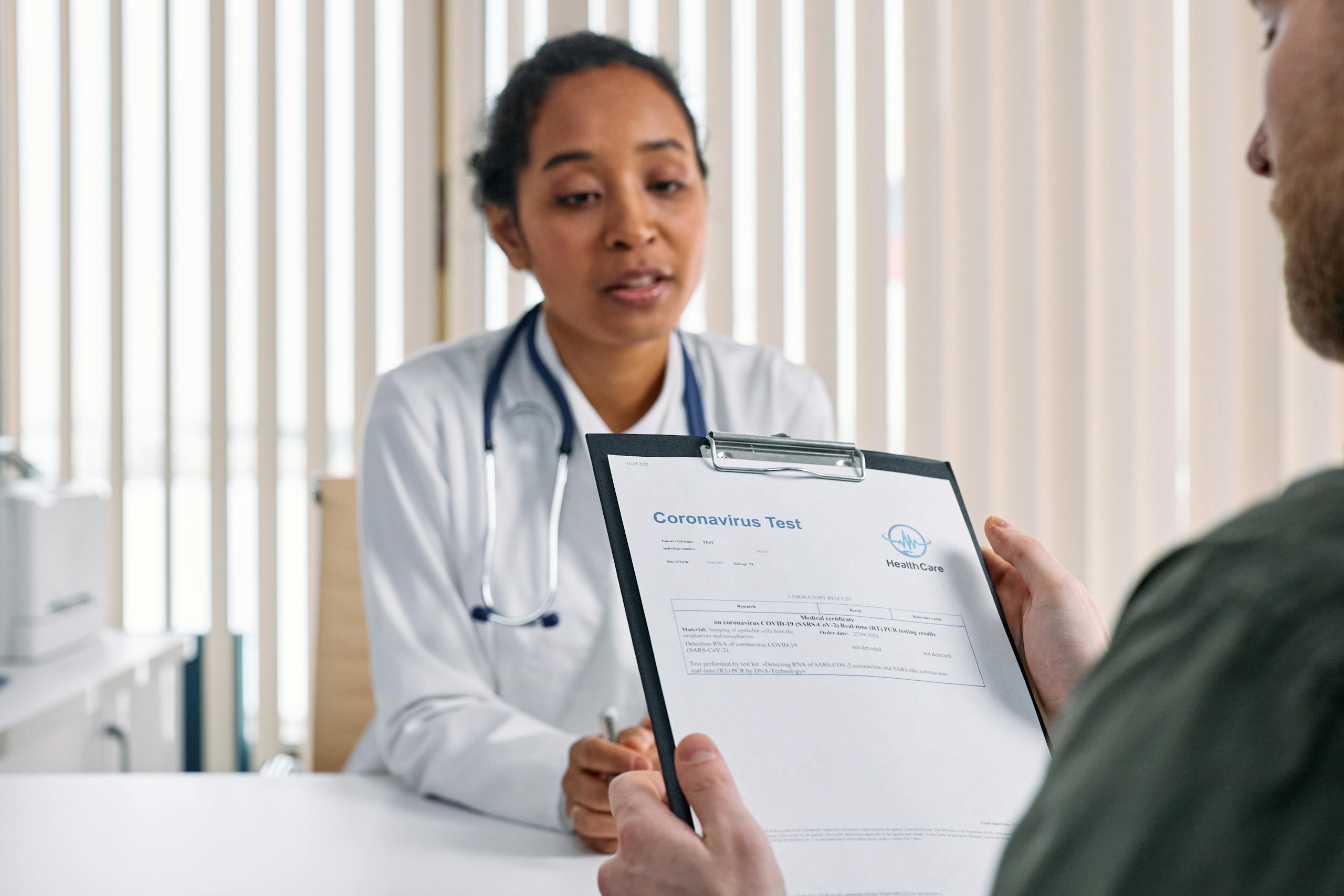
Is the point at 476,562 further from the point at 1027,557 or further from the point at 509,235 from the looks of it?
the point at 1027,557

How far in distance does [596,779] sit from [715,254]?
1.54 meters

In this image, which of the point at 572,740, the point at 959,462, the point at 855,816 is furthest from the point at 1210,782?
the point at 959,462

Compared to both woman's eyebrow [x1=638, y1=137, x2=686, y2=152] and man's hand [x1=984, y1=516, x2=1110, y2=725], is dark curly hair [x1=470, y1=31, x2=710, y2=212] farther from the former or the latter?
man's hand [x1=984, y1=516, x2=1110, y2=725]

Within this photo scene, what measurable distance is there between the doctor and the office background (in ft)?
2.74

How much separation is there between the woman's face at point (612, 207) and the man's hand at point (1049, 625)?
2.38 feet

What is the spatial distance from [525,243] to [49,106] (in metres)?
1.60

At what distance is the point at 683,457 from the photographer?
73 centimetres

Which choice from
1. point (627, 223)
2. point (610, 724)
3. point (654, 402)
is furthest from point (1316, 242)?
point (654, 402)

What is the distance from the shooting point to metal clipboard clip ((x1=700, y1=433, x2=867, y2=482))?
744 mm

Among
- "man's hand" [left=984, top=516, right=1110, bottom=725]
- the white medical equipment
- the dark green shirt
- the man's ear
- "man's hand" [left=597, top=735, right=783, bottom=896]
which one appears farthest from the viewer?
the white medical equipment

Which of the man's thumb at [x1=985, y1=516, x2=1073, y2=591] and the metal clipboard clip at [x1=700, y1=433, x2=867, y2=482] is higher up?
the metal clipboard clip at [x1=700, y1=433, x2=867, y2=482]

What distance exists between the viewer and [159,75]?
231cm

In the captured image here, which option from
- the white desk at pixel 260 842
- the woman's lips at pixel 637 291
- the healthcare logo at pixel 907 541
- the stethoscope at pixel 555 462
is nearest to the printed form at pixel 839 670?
the healthcare logo at pixel 907 541

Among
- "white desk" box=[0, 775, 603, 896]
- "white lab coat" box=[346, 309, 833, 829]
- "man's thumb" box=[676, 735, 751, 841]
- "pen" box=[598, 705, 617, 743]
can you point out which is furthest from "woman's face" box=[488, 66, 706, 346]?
"man's thumb" box=[676, 735, 751, 841]
